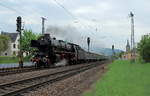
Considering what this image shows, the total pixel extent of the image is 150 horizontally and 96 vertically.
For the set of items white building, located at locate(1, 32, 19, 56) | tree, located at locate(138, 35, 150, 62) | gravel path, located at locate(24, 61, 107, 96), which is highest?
white building, located at locate(1, 32, 19, 56)

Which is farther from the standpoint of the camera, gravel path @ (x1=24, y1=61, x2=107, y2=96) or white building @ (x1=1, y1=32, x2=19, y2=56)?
white building @ (x1=1, y1=32, x2=19, y2=56)

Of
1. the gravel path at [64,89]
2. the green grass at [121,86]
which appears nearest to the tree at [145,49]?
the green grass at [121,86]

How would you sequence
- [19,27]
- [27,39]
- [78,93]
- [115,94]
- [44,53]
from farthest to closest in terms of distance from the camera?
[27,39], [44,53], [19,27], [78,93], [115,94]

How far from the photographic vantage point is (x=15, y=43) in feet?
444

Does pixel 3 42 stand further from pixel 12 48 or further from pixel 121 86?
pixel 121 86

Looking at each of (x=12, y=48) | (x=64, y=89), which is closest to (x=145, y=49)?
(x=64, y=89)

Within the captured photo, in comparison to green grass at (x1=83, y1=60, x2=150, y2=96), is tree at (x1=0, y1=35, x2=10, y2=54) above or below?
above

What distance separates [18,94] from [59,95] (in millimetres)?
1839

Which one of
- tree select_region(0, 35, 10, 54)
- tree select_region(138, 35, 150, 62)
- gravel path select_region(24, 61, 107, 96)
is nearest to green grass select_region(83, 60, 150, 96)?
gravel path select_region(24, 61, 107, 96)

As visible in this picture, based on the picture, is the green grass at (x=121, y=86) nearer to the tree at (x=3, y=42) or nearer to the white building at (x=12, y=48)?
the tree at (x=3, y=42)

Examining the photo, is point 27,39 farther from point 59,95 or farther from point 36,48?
point 59,95

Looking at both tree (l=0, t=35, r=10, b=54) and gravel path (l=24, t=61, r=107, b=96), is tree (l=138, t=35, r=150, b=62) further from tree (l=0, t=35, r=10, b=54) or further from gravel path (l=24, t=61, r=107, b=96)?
gravel path (l=24, t=61, r=107, b=96)

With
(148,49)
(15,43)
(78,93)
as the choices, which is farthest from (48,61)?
(15,43)

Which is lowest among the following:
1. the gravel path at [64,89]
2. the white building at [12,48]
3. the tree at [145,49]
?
the gravel path at [64,89]
